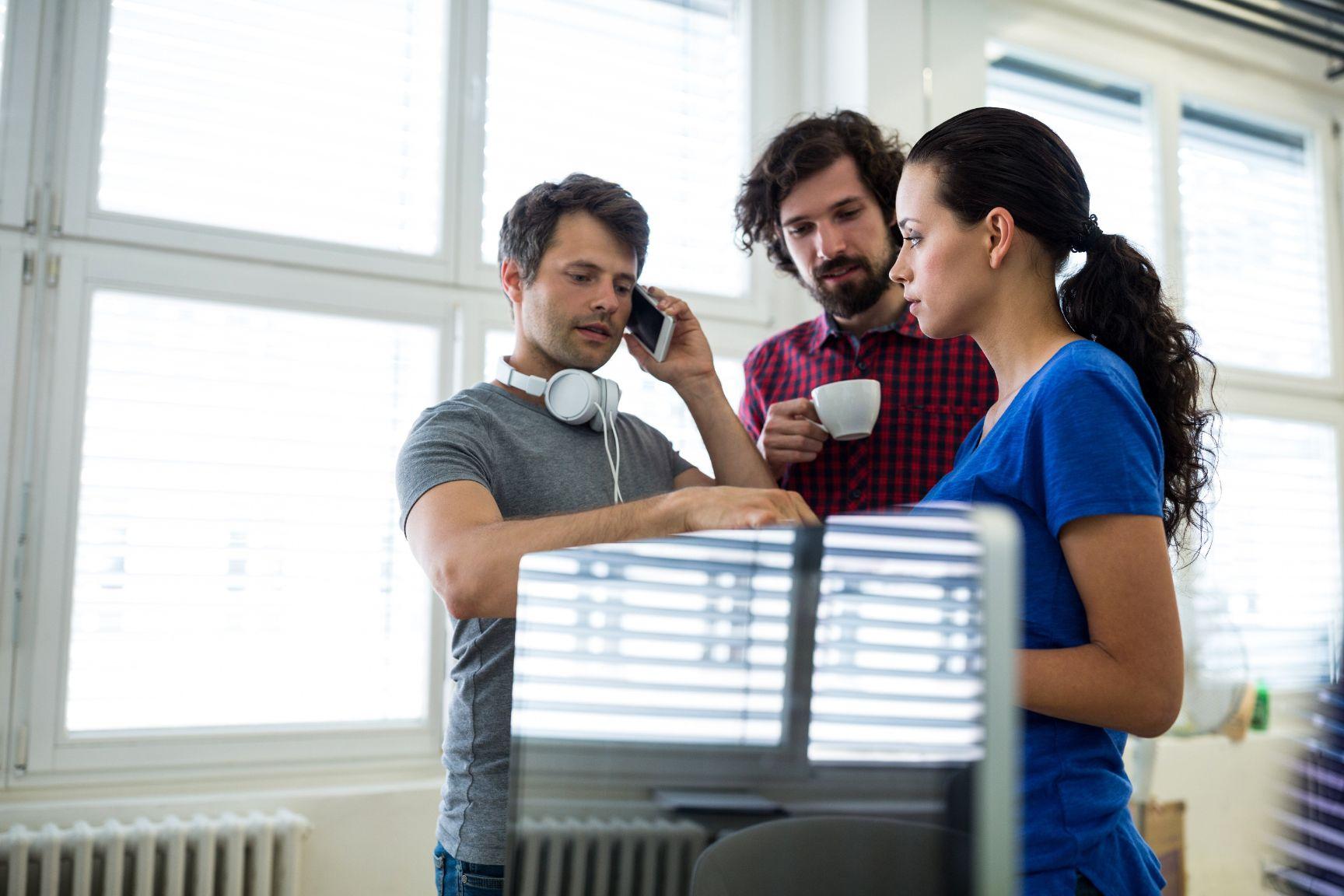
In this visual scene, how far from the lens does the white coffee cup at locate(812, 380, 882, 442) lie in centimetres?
142

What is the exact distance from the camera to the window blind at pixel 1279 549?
3234 millimetres

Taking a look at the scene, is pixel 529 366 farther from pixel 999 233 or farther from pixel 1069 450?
pixel 1069 450

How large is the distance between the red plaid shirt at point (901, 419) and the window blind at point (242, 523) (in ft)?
3.74

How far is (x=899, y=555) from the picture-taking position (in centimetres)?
45

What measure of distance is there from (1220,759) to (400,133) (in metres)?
2.78

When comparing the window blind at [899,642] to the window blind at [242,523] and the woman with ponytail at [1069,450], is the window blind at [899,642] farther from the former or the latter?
the window blind at [242,523]

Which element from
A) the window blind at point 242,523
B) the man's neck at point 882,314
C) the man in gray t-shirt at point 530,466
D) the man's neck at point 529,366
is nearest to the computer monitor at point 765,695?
the man in gray t-shirt at point 530,466

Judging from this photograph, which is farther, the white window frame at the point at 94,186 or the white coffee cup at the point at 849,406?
the white window frame at the point at 94,186

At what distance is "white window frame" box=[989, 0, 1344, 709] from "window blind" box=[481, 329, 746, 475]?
1423mm

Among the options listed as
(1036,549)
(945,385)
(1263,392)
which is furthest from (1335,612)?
(1036,549)

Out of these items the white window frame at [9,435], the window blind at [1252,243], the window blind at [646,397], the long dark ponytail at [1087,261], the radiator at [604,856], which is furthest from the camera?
the window blind at [1252,243]

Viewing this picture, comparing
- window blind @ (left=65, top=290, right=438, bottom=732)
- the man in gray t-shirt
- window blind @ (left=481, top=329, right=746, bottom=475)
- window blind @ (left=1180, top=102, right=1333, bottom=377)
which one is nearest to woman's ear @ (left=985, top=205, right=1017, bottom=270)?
the man in gray t-shirt

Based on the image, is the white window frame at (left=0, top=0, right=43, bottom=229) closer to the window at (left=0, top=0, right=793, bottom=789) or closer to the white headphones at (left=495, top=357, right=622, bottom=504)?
the window at (left=0, top=0, right=793, bottom=789)

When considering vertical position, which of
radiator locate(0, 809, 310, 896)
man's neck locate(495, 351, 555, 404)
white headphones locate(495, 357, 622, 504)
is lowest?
radiator locate(0, 809, 310, 896)
